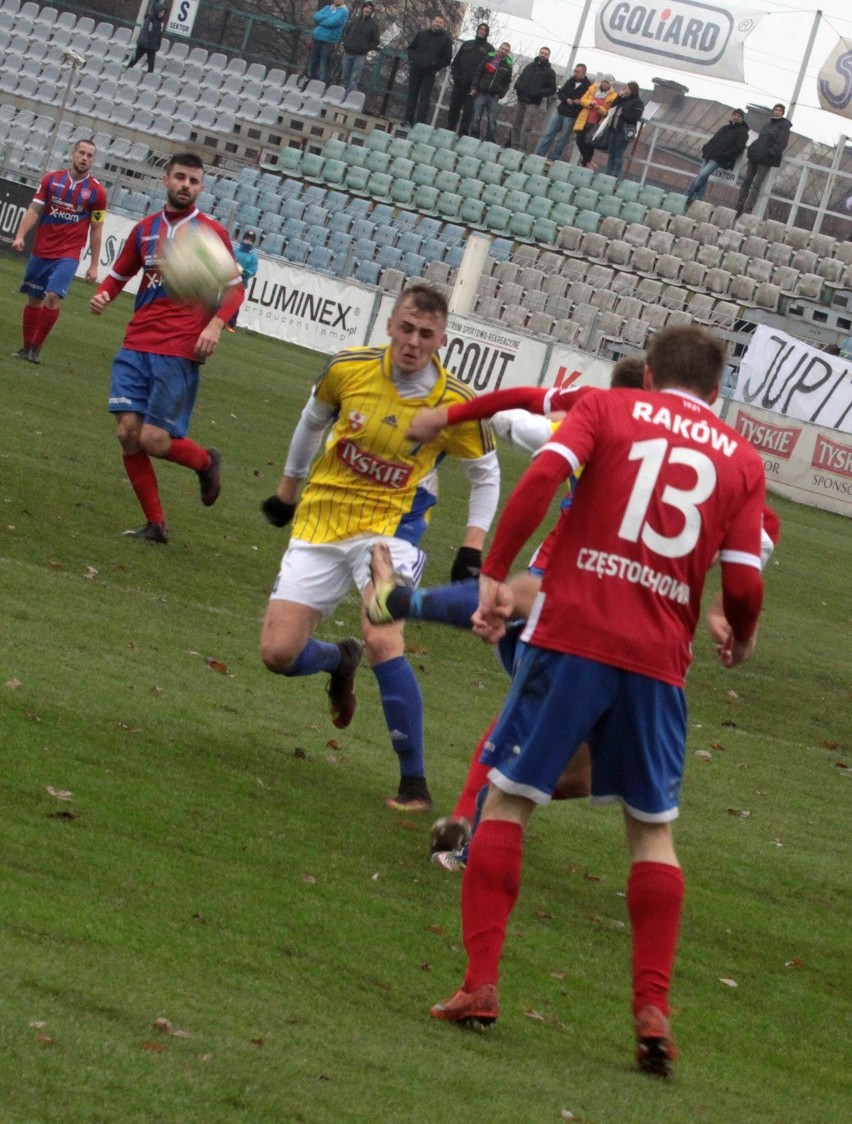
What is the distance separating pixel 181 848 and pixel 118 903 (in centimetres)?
72

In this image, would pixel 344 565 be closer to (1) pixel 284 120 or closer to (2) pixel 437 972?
(2) pixel 437 972

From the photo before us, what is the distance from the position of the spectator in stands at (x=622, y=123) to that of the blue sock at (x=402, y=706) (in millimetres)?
29451

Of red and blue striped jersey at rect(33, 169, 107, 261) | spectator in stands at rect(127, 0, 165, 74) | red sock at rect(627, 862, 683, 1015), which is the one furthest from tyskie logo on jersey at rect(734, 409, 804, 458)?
spectator in stands at rect(127, 0, 165, 74)

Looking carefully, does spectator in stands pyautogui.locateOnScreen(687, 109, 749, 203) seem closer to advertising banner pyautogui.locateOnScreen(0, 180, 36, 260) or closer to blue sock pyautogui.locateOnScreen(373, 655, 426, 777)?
advertising banner pyautogui.locateOnScreen(0, 180, 36, 260)

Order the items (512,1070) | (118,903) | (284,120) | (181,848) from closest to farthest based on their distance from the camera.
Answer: (512,1070), (118,903), (181,848), (284,120)

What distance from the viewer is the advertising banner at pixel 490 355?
2605 cm

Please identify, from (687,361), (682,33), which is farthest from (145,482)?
(682,33)

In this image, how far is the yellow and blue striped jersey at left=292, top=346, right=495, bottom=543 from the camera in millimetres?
6848

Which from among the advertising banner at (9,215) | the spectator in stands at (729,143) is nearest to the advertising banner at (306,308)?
the advertising banner at (9,215)

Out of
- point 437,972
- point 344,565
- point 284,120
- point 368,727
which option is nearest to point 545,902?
point 437,972

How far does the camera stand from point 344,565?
6.92 m

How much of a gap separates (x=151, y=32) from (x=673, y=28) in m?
12.6

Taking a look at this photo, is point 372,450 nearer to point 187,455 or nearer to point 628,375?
point 628,375

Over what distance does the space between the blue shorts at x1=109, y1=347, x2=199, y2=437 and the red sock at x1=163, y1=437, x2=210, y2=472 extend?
4.9 inches
